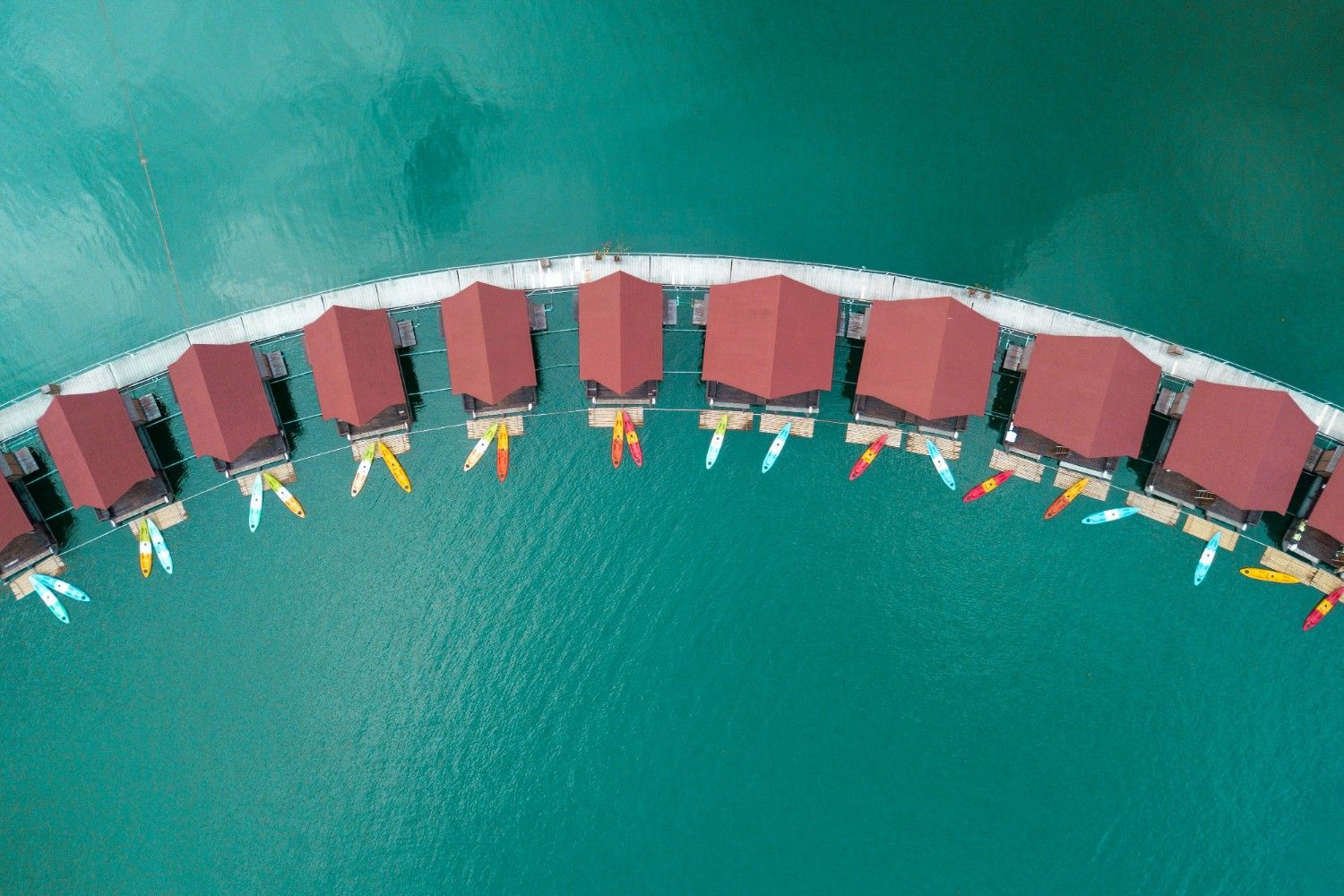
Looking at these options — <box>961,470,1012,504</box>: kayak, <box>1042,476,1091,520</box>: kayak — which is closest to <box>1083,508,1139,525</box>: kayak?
<box>1042,476,1091,520</box>: kayak

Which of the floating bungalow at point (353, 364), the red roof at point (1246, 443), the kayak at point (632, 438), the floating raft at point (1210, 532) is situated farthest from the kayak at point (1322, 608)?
the floating bungalow at point (353, 364)

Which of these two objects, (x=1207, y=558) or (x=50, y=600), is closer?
(x=1207, y=558)

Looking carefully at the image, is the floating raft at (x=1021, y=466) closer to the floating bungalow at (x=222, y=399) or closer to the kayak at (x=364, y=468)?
the kayak at (x=364, y=468)

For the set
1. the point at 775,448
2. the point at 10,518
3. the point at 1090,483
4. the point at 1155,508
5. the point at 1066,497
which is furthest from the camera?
the point at 775,448

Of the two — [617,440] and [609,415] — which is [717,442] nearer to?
[617,440]

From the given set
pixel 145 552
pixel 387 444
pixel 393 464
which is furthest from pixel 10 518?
pixel 393 464

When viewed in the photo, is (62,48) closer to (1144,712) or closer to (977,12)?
(977,12)

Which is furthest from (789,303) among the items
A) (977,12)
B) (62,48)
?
(62,48)
